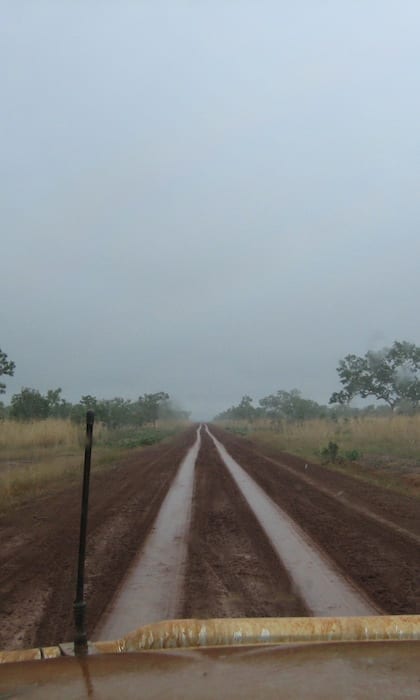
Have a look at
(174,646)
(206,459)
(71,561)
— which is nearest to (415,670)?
(174,646)

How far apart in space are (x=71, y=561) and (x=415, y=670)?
544 cm

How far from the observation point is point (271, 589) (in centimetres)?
623

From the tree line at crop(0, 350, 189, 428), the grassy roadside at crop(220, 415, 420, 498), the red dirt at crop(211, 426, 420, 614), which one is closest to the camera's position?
the red dirt at crop(211, 426, 420, 614)

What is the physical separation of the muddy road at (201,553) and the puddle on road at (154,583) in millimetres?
32

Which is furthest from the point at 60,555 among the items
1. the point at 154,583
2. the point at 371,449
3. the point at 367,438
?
the point at 367,438

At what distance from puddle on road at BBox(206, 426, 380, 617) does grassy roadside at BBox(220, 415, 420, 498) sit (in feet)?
17.0

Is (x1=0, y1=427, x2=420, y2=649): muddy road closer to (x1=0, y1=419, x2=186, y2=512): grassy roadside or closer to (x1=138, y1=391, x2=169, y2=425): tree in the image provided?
(x1=0, y1=419, x2=186, y2=512): grassy roadside

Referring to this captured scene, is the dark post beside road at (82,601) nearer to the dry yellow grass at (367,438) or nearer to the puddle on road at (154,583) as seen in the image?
the puddle on road at (154,583)

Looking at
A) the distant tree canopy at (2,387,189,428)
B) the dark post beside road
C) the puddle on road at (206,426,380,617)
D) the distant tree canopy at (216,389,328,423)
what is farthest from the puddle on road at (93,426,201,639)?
the distant tree canopy at (216,389,328,423)

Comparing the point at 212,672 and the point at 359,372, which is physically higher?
the point at 359,372

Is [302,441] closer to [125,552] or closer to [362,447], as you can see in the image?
[362,447]

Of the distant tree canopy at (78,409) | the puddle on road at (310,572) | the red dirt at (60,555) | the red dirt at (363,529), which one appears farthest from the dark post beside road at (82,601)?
the distant tree canopy at (78,409)

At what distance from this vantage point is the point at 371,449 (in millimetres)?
25859

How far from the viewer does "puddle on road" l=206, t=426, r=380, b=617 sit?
560cm
